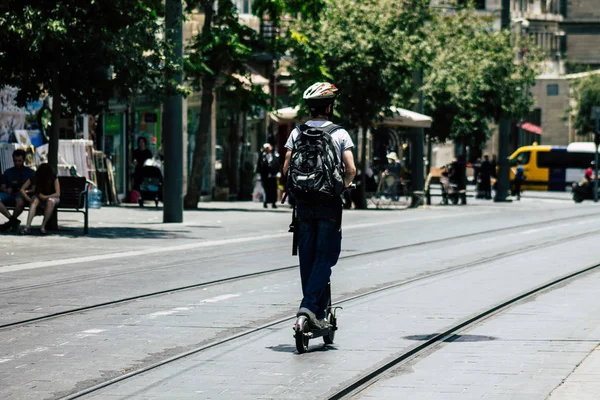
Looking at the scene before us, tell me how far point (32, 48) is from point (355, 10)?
17607 millimetres

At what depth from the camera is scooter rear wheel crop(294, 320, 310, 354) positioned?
8938 mm

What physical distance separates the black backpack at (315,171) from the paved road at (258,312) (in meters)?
1.02

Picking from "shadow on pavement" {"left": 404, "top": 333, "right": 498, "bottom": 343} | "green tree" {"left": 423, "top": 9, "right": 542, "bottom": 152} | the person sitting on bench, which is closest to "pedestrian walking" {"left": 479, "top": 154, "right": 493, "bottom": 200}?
"green tree" {"left": 423, "top": 9, "right": 542, "bottom": 152}

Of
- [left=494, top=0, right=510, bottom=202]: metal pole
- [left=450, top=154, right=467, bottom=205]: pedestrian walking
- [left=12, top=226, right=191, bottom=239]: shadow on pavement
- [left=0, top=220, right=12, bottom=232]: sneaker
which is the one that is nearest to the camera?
[left=12, top=226, right=191, bottom=239]: shadow on pavement

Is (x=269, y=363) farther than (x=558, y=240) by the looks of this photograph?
No

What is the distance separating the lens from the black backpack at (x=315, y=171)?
29.5 ft

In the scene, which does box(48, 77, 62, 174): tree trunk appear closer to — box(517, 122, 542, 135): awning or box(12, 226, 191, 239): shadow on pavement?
box(12, 226, 191, 239): shadow on pavement

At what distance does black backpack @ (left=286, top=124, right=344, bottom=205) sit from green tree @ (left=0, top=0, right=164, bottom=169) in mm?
12809

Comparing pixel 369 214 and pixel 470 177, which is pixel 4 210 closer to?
pixel 369 214

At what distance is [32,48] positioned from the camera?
21094 mm

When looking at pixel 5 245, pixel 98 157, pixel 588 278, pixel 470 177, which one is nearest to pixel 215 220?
pixel 98 157

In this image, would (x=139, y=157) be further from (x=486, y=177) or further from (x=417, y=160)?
(x=486, y=177)

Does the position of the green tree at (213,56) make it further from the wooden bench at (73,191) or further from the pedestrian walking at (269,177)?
the wooden bench at (73,191)

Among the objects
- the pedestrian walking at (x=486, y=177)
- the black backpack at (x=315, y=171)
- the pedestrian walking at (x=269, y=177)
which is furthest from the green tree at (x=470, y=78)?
the black backpack at (x=315, y=171)
